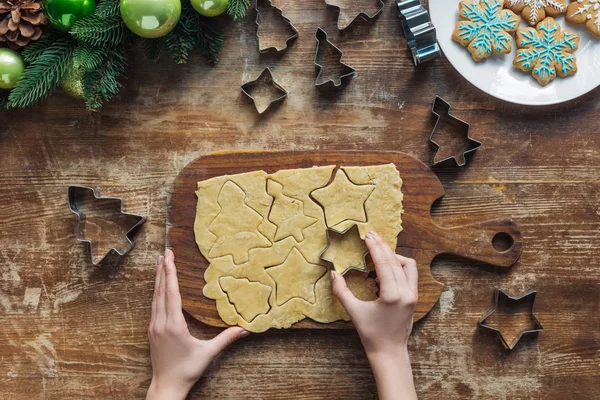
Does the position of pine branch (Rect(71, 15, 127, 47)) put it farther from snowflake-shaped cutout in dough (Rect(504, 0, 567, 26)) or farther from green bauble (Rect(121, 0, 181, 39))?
snowflake-shaped cutout in dough (Rect(504, 0, 567, 26))

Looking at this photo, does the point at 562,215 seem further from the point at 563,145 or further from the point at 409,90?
the point at 409,90

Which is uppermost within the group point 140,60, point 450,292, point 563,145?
point 140,60

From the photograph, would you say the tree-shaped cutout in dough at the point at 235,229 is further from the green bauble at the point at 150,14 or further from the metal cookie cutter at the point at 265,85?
the green bauble at the point at 150,14

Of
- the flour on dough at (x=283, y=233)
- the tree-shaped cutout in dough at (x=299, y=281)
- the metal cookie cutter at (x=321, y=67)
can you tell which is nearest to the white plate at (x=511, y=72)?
the metal cookie cutter at (x=321, y=67)

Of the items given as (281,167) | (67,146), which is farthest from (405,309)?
(67,146)

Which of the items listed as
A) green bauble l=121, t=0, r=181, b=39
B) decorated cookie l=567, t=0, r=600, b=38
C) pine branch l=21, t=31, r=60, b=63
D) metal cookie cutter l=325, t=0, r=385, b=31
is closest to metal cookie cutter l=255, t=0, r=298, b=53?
metal cookie cutter l=325, t=0, r=385, b=31

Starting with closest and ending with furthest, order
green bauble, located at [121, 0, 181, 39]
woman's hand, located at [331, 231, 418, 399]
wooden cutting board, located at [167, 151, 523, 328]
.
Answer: green bauble, located at [121, 0, 181, 39] → woman's hand, located at [331, 231, 418, 399] → wooden cutting board, located at [167, 151, 523, 328]

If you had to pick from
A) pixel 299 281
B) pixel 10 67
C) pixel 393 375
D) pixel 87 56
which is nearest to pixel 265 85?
pixel 87 56
